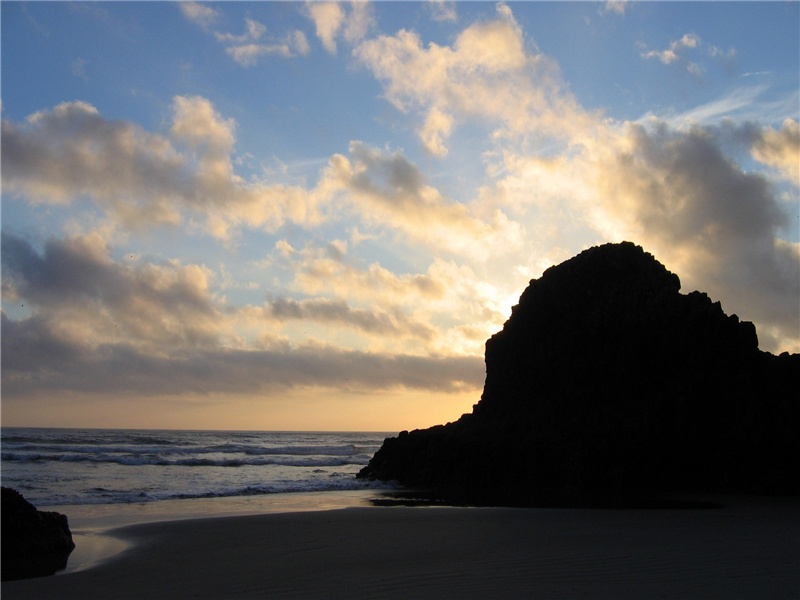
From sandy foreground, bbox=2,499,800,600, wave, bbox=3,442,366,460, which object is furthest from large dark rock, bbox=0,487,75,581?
wave, bbox=3,442,366,460

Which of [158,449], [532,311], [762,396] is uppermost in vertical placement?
[532,311]

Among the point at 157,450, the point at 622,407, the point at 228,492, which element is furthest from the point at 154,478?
the point at 157,450

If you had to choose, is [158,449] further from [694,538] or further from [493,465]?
[694,538]

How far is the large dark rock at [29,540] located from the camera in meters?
10.3

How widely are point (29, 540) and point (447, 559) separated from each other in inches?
300

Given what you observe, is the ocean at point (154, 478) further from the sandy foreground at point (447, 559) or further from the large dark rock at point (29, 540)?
the large dark rock at point (29, 540)

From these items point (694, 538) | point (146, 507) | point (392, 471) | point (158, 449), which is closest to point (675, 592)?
point (694, 538)

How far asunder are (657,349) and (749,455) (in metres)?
5.31

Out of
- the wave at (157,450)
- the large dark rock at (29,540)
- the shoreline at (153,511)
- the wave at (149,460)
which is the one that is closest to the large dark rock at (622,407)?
the shoreline at (153,511)

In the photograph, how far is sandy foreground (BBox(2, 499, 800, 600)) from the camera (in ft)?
27.7

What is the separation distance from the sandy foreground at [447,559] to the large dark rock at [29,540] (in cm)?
97

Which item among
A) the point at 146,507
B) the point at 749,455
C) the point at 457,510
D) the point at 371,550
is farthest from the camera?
the point at 749,455

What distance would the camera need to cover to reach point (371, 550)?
11289mm

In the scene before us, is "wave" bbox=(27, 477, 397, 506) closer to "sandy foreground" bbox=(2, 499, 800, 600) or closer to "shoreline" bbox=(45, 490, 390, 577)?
"shoreline" bbox=(45, 490, 390, 577)
